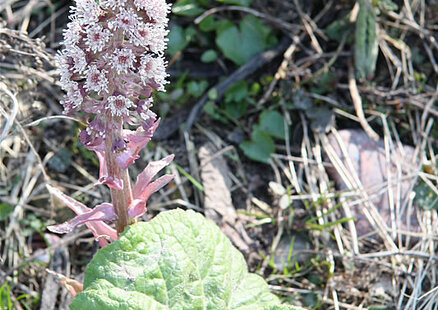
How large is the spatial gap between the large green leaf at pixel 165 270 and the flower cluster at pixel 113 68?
0.81 ft

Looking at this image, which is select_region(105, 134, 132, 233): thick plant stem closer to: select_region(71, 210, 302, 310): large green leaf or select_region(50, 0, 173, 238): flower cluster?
select_region(50, 0, 173, 238): flower cluster

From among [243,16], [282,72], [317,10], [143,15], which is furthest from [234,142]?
[143,15]

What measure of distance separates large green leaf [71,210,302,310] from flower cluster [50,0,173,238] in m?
0.25

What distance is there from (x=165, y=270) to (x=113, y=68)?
0.89 metres

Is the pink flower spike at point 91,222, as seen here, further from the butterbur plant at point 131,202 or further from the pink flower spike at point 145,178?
the pink flower spike at point 145,178

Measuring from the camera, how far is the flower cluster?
199cm

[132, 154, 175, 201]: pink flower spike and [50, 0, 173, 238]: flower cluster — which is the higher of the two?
[50, 0, 173, 238]: flower cluster

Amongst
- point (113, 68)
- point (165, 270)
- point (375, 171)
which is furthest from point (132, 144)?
point (375, 171)

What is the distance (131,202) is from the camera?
2.49 metres

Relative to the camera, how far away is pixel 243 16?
440 centimetres

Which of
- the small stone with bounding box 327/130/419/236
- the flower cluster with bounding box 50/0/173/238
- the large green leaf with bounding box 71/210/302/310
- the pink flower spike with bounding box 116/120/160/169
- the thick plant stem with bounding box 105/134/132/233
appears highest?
the flower cluster with bounding box 50/0/173/238

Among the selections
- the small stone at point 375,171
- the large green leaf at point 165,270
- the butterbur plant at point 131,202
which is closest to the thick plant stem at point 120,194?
the butterbur plant at point 131,202

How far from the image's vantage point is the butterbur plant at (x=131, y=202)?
2023mm

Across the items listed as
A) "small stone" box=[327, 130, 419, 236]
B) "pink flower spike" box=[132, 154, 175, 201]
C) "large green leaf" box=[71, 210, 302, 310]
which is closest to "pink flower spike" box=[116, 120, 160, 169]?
"pink flower spike" box=[132, 154, 175, 201]
